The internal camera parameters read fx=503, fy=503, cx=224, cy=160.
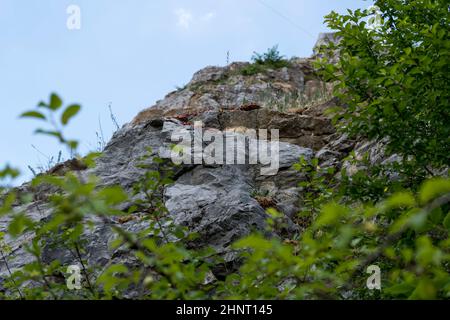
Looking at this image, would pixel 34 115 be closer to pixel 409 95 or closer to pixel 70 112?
pixel 70 112

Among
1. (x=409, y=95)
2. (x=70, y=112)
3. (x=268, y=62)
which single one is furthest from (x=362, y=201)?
(x=268, y=62)

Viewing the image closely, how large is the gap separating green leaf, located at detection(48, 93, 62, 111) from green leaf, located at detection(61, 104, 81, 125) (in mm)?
49

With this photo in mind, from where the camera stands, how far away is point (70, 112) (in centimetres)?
199

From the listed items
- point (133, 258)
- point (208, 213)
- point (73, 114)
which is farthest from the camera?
point (208, 213)

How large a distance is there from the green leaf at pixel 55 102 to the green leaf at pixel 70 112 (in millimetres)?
49

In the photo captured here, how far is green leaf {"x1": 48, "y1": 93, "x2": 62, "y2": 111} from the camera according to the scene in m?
1.91

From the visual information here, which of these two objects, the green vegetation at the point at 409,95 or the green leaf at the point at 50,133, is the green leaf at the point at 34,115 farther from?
the green vegetation at the point at 409,95

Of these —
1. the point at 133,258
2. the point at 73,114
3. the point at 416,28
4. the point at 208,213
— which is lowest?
the point at 133,258

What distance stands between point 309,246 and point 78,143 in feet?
3.49
